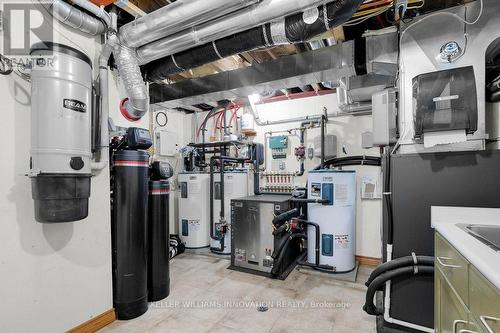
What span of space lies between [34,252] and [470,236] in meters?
2.57

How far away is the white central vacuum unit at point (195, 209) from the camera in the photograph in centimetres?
404

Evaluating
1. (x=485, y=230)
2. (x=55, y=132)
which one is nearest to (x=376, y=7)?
(x=485, y=230)

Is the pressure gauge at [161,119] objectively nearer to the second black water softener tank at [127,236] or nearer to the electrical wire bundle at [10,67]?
the second black water softener tank at [127,236]

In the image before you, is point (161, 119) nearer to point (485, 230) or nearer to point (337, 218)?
point (337, 218)

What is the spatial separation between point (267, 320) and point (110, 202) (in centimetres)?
179

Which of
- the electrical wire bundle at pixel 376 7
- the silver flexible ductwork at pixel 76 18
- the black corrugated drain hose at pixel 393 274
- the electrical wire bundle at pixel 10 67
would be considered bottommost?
the black corrugated drain hose at pixel 393 274

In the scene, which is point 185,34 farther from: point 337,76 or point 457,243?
point 457,243

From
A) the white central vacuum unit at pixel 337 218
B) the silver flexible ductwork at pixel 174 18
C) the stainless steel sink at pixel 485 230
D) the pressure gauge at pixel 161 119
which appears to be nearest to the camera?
the stainless steel sink at pixel 485 230

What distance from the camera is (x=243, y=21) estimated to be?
68.1 inches

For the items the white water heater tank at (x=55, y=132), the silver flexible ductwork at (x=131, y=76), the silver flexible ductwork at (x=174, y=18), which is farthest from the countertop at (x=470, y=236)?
the silver flexible ductwork at (x=131, y=76)

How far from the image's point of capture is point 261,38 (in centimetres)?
193

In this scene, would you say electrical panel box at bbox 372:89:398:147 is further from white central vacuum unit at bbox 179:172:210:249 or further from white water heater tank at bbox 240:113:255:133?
white central vacuum unit at bbox 179:172:210:249

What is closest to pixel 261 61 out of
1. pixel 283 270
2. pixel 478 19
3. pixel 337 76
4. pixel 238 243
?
pixel 337 76

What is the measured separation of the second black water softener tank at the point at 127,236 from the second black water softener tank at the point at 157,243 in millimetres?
202
